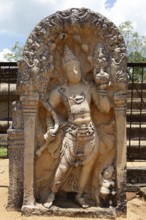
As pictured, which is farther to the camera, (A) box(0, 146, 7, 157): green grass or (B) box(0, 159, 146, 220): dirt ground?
(A) box(0, 146, 7, 157): green grass

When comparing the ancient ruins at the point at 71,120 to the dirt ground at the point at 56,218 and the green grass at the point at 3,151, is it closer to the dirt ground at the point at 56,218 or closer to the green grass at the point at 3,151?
the dirt ground at the point at 56,218

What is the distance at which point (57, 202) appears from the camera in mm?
4141

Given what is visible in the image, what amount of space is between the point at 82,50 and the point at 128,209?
2.18 metres

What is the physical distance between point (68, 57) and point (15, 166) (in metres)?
1.51

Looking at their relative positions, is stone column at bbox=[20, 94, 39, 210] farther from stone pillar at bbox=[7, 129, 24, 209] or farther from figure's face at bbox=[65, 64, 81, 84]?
figure's face at bbox=[65, 64, 81, 84]

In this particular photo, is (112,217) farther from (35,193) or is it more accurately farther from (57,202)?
(35,193)

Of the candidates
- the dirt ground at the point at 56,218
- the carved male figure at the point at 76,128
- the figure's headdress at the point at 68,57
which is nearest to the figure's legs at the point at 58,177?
the carved male figure at the point at 76,128

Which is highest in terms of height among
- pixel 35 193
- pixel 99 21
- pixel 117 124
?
pixel 99 21

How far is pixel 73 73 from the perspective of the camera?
13.2 feet

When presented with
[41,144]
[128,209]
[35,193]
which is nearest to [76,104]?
[41,144]

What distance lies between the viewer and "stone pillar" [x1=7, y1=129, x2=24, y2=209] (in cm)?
408

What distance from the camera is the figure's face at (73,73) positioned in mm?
4012

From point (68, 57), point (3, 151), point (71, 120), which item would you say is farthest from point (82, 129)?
point (3, 151)

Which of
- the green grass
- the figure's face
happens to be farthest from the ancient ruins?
the green grass
